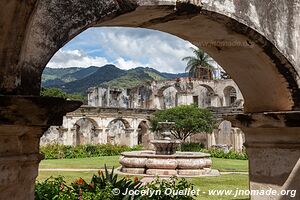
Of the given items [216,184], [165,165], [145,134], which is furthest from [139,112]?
[216,184]

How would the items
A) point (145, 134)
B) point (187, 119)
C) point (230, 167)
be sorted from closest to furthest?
1. point (230, 167)
2. point (187, 119)
3. point (145, 134)

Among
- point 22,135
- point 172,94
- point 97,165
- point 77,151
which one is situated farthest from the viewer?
point 172,94

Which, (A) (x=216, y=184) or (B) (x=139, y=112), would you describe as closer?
(A) (x=216, y=184)

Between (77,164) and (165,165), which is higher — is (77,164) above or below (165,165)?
below

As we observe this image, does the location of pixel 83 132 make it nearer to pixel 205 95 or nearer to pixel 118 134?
pixel 118 134

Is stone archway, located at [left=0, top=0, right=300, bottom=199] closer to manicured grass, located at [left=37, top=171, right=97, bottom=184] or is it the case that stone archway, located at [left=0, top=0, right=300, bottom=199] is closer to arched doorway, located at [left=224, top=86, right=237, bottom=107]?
manicured grass, located at [left=37, top=171, right=97, bottom=184]

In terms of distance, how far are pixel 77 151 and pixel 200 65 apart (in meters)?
25.0

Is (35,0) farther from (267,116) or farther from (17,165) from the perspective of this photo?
(267,116)

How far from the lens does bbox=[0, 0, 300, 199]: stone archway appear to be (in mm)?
2707

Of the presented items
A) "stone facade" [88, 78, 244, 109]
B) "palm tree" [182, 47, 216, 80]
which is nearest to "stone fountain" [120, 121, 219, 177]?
"stone facade" [88, 78, 244, 109]

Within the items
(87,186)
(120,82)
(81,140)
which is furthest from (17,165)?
(120,82)

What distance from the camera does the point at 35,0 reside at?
2.69 m

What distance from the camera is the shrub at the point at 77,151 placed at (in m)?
26.3

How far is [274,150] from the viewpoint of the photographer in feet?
15.4
